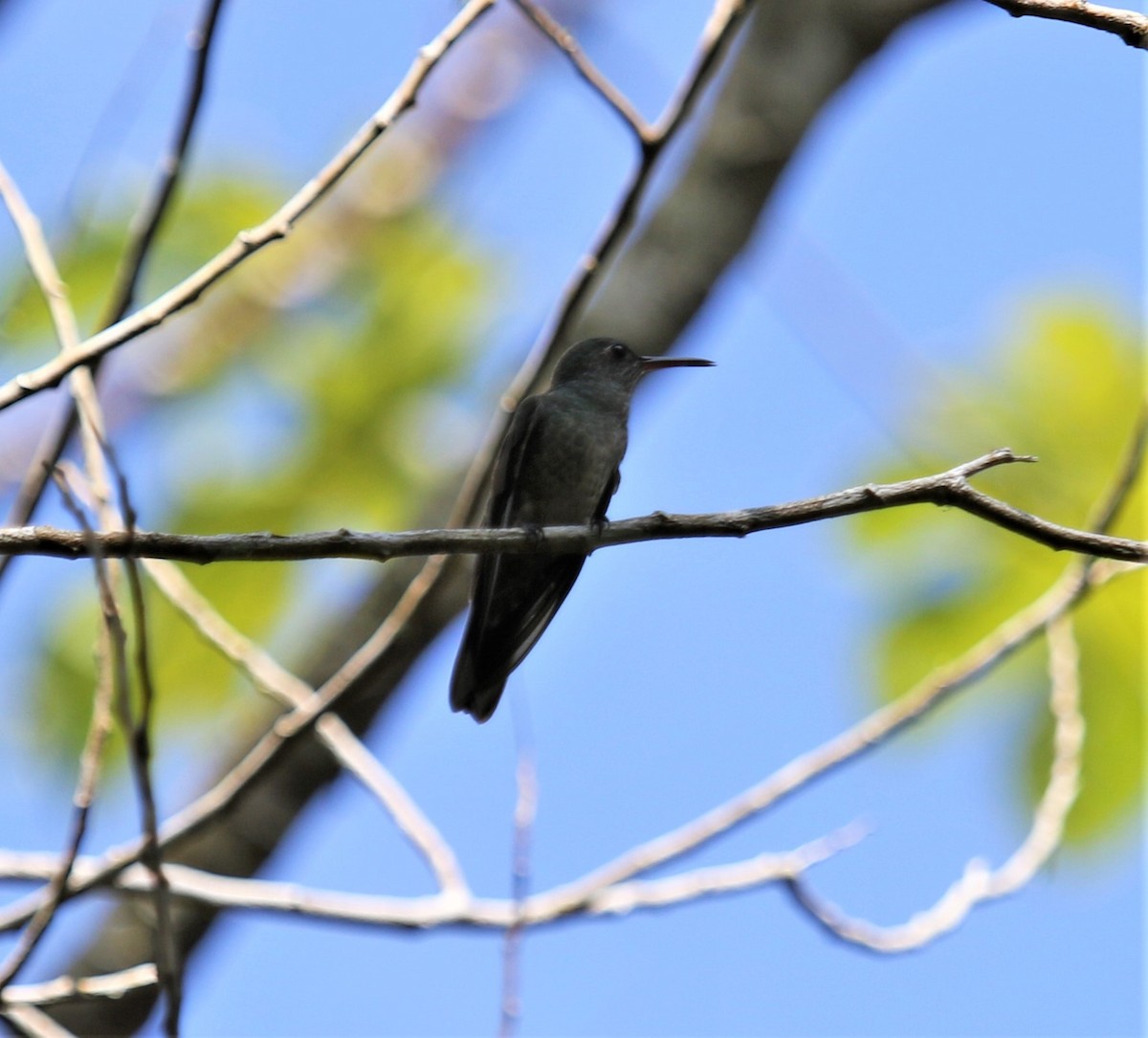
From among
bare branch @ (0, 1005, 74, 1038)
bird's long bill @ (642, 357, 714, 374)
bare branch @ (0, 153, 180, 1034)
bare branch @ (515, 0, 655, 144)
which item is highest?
bird's long bill @ (642, 357, 714, 374)

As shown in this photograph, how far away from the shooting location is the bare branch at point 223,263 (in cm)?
342

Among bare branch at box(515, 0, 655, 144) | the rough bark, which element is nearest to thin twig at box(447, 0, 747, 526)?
bare branch at box(515, 0, 655, 144)

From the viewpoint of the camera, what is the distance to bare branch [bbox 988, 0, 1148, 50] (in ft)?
9.83

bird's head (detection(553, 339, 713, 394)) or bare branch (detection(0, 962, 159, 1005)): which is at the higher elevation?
bird's head (detection(553, 339, 713, 394))

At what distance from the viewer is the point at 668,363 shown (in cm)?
636

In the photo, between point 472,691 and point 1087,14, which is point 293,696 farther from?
point 1087,14

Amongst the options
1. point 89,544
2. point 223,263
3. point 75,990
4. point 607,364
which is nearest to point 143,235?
point 223,263

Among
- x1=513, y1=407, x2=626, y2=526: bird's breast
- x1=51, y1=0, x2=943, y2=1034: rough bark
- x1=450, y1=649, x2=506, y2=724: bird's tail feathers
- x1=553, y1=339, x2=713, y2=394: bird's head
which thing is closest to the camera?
x1=450, y1=649, x2=506, y2=724: bird's tail feathers

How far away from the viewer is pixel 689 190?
6930 mm

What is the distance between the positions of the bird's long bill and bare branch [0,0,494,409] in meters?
2.52

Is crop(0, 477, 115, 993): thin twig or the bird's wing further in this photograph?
the bird's wing

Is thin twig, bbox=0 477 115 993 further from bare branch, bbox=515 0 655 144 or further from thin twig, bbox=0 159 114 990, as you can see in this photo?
bare branch, bbox=515 0 655 144

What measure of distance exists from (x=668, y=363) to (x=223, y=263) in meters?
3.18

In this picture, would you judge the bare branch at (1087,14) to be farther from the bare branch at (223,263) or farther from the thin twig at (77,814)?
the thin twig at (77,814)
